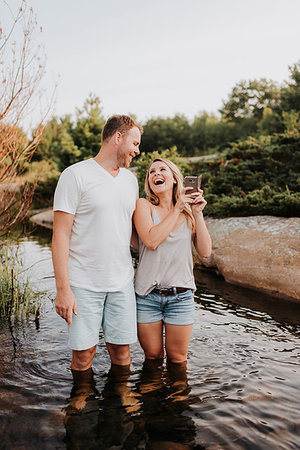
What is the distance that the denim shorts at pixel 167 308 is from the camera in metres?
3.38

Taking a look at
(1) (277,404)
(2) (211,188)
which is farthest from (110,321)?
(2) (211,188)

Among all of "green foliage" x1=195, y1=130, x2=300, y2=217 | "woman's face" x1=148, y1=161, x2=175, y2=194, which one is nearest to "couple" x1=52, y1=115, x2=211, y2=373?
"woman's face" x1=148, y1=161, x2=175, y2=194

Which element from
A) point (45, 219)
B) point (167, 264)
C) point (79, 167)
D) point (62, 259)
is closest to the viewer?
point (62, 259)

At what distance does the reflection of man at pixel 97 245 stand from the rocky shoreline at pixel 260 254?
4.22 metres

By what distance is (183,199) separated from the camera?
328cm

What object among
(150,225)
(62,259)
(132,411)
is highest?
(150,225)

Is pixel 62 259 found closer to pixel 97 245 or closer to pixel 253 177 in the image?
pixel 97 245

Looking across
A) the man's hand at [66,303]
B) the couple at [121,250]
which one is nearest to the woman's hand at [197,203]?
the couple at [121,250]

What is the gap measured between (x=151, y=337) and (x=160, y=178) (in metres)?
1.41

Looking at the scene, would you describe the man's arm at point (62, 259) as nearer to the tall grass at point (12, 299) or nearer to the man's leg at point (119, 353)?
the man's leg at point (119, 353)

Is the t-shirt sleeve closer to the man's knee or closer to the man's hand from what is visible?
the man's hand

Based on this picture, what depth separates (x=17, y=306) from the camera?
546 centimetres

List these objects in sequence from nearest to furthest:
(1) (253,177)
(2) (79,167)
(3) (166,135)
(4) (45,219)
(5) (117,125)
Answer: (2) (79,167), (5) (117,125), (1) (253,177), (4) (45,219), (3) (166,135)

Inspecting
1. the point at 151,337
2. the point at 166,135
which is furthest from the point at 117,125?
the point at 166,135
